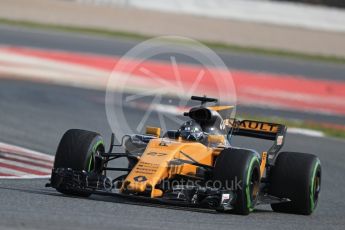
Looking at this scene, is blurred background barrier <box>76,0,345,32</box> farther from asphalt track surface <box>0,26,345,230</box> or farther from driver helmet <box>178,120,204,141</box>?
driver helmet <box>178,120,204,141</box>

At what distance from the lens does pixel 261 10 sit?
4091cm

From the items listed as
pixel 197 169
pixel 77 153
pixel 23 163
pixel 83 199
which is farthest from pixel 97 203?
pixel 23 163

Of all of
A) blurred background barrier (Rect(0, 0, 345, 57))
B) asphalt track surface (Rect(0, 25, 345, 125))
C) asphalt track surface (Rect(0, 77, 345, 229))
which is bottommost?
asphalt track surface (Rect(0, 77, 345, 229))

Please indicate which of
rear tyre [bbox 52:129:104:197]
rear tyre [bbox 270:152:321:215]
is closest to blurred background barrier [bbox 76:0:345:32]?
rear tyre [bbox 270:152:321:215]

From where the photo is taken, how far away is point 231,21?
41000 millimetres

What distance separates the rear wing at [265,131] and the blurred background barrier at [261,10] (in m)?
29.0

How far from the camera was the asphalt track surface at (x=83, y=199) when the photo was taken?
7984 mm

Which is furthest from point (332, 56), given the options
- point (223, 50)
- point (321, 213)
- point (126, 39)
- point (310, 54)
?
point (321, 213)

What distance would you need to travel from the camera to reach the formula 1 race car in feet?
30.6

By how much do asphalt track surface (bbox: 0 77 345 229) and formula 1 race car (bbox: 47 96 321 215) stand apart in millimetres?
144

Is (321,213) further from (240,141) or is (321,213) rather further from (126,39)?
(126,39)

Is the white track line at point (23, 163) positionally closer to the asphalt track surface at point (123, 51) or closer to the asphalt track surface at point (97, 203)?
the asphalt track surface at point (97, 203)

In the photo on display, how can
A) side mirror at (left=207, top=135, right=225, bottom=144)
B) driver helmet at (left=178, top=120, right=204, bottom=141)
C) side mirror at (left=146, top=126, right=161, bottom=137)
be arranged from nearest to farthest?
driver helmet at (left=178, top=120, right=204, bottom=141) → side mirror at (left=207, top=135, right=225, bottom=144) → side mirror at (left=146, top=126, right=161, bottom=137)

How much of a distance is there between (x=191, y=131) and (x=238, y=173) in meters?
1.05
